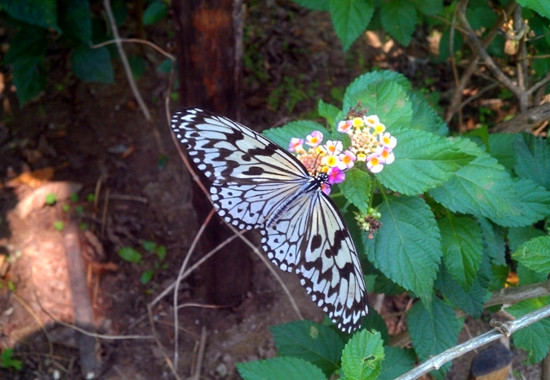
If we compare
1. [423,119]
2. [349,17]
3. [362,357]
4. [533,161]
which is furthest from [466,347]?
[349,17]

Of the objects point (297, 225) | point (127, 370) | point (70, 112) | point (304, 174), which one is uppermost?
point (304, 174)

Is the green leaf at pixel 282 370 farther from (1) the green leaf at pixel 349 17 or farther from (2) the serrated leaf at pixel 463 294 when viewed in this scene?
(1) the green leaf at pixel 349 17

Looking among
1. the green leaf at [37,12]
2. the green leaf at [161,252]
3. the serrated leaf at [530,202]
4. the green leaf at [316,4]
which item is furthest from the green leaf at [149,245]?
the serrated leaf at [530,202]

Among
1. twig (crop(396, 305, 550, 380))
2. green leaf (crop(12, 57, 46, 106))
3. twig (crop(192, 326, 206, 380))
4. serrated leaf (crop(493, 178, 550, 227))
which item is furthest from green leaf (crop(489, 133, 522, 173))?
green leaf (crop(12, 57, 46, 106))

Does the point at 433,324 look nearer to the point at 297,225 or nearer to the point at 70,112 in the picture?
the point at 297,225

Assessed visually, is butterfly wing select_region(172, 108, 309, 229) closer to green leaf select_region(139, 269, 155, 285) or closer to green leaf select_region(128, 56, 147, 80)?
green leaf select_region(139, 269, 155, 285)

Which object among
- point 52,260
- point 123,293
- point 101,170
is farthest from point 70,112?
point 123,293
